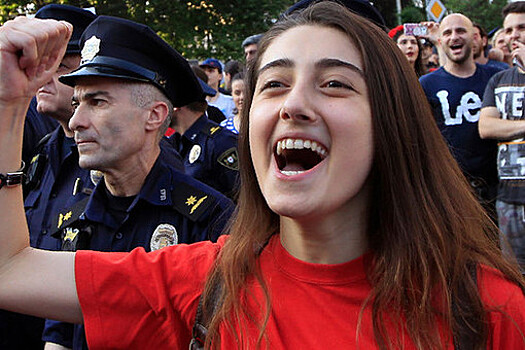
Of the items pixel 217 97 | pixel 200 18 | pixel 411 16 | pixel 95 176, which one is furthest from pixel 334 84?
pixel 411 16

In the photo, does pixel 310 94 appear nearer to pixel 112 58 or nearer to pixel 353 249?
pixel 353 249

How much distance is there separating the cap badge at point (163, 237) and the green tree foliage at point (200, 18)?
15736 millimetres

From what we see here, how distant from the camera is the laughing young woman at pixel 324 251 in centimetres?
160

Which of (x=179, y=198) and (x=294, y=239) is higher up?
(x=294, y=239)

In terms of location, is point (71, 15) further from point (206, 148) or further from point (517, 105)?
point (517, 105)

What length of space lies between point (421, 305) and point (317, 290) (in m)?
0.31

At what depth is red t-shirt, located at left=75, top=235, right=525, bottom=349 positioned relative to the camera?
1.59m

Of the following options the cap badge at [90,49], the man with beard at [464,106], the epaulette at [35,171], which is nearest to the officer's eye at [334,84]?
the cap badge at [90,49]

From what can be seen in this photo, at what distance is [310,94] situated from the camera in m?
1.64

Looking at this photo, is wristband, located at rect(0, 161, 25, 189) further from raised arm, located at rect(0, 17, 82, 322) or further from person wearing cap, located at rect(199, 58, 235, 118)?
person wearing cap, located at rect(199, 58, 235, 118)

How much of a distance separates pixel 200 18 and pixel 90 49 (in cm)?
1709

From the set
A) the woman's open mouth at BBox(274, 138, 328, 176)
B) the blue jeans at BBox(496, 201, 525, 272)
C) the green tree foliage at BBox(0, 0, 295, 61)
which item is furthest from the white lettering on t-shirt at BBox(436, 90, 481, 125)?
the green tree foliage at BBox(0, 0, 295, 61)

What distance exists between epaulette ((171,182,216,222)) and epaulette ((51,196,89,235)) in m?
0.50

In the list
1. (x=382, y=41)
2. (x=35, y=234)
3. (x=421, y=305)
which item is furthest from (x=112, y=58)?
(x=421, y=305)
